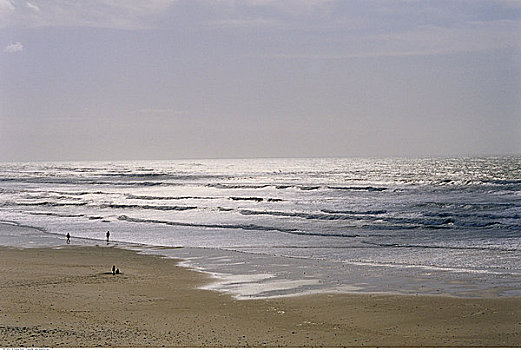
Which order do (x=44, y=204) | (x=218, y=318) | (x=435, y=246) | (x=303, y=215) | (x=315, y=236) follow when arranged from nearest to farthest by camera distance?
(x=218, y=318) < (x=435, y=246) < (x=315, y=236) < (x=303, y=215) < (x=44, y=204)

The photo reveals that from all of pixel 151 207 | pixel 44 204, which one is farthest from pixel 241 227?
pixel 44 204

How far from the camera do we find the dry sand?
13.0 m

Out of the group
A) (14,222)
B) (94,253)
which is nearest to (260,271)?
(94,253)

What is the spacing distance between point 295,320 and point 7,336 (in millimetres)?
6619

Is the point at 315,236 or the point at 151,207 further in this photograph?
the point at 151,207

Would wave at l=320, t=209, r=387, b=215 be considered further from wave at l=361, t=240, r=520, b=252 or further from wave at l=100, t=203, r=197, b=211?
wave at l=361, t=240, r=520, b=252

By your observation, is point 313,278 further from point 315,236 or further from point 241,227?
point 241,227

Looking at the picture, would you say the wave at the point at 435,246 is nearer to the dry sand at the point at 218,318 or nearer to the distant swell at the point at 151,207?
the dry sand at the point at 218,318

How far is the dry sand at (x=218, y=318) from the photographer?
1298 cm

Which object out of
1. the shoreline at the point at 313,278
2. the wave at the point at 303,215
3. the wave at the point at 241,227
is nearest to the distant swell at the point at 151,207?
the wave at the point at 303,215

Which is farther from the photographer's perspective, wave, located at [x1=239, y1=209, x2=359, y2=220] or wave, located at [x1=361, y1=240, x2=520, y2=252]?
wave, located at [x1=239, y1=209, x2=359, y2=220]

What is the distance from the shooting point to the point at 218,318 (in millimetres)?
15039

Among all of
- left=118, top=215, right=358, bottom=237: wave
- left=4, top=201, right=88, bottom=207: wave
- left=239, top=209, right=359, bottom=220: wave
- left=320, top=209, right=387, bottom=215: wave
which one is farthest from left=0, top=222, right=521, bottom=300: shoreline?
left=4, top=201, right=88, bottom=207: wave

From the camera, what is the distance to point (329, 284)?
19.6 m
